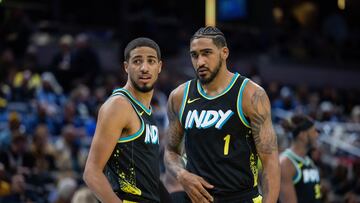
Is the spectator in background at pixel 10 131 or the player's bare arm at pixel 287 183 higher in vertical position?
the spectator in background at pixel 10 131

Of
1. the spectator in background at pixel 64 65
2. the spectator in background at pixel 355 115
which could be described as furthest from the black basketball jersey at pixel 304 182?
the spectator in background at pixel 355 115

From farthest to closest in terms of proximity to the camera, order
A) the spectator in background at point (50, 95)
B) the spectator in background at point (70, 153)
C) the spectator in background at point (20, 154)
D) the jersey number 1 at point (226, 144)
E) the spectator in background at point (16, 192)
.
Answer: the spectator in background at point (50, 95) < the spectator in background at point (70, 153) < the spectator in background at point (20, 154) < the spectator in background at point (16, 192) < the jersey number 1 at point (226, 144)

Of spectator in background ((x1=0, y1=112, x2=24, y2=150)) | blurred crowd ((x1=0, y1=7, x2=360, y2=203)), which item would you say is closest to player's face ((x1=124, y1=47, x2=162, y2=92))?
blurred crowd ((x1=0, y1=7, x2=360, y2=203))

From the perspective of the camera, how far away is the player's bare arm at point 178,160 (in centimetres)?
695

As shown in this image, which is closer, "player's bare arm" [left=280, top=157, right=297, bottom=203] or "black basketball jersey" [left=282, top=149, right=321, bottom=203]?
"player's bare arm" [left=280, top=157, right=297, bottom=203]

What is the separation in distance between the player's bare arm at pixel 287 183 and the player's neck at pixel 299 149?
0.17 m

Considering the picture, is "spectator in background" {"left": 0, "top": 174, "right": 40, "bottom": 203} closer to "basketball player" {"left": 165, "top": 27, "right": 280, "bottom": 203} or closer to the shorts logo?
"basketball player" {"left": 165, "top": 27, "right": 280, "bottom": 203}

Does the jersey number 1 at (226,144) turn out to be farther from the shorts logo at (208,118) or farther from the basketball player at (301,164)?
the basketball player at (301,164)

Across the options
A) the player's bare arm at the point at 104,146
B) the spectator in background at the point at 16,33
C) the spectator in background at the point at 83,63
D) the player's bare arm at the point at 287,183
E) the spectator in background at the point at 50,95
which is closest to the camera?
the player's bare arm at the point at 104,146

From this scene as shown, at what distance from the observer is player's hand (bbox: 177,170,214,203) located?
6938mm

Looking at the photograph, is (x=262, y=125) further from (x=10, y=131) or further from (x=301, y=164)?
(x=10, y=131)

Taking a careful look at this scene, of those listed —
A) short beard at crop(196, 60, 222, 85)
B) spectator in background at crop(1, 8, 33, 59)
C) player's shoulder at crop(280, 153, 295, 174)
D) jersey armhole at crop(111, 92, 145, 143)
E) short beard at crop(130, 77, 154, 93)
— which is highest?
spectator in background at crop(1, 8, 33, 59)

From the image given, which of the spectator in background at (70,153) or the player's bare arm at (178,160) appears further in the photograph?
the spectator in background at (70,153)

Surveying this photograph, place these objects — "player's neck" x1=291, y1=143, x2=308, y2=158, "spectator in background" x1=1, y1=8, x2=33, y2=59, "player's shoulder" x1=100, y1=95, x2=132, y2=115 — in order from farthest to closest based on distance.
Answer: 1. "spectator in background" x1=1, y1=8, x2=33, y2=59
2. "player's neck" x1=291, y1=143, x2=308, y2=158
3. "player's shoulder" x1=100, y1=95, x2=132, y2=115
